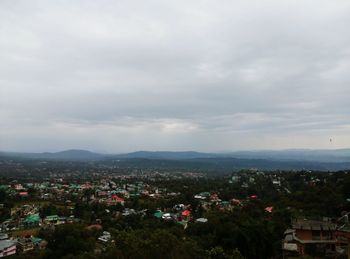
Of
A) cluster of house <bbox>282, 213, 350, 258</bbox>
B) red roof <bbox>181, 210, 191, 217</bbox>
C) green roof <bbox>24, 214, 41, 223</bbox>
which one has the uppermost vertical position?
cluster of house <bbox>282, 213, 350, 258</bbox>

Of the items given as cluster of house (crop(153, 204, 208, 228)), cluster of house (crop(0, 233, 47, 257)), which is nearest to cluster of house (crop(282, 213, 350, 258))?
cluster of house (crop(153, 204, 208, 228))

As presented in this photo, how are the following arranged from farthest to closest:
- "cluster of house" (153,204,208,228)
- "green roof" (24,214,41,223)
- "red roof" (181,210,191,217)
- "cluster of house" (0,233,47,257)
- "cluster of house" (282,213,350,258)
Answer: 1. "red roof" (181,210,191,217)
2. "green roof" (24,214,41,223)
3. "cluster of house" (153,204,208,228)
4. "cluster of house" (0,233,47,257)
5. "cluster of house" (282,213,350,258)

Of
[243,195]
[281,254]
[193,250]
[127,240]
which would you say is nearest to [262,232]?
[281,254]

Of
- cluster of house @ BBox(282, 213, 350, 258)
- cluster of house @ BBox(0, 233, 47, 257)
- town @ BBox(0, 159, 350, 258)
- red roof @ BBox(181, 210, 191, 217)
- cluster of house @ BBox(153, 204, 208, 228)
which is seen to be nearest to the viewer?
town @ BBox(0, 159, 350, 258)

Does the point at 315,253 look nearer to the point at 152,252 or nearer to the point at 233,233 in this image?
the point at 233,233

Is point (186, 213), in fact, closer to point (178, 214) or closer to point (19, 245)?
point (178, 214)

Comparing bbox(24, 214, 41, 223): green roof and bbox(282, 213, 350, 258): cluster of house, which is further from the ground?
bbox(282, 213, 350, 258): cluster of house

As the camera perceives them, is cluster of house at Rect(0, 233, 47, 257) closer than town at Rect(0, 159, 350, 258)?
No

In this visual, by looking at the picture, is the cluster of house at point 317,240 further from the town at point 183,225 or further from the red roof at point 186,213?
the red roof at point 186,213

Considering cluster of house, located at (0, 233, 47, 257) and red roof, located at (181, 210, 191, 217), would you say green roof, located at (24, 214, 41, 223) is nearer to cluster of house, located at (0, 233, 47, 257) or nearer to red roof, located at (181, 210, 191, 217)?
cluster of house, located at (0, 233, 47, 257)
